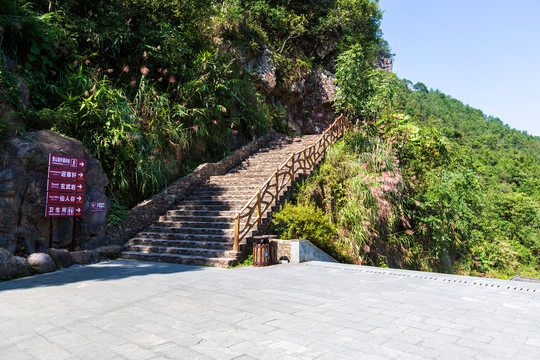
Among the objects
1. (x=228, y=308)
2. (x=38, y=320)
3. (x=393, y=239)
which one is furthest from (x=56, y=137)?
(x=393, y=239)

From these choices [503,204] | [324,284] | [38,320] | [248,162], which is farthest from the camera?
[503,204]

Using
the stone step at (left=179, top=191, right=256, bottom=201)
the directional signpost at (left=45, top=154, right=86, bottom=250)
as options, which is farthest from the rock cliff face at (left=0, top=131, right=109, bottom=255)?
the stone step at (left=179, top=191, right=256, bottom=201)

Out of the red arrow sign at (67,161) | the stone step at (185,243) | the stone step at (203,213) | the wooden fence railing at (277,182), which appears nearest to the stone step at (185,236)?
the stone step at (185,243)

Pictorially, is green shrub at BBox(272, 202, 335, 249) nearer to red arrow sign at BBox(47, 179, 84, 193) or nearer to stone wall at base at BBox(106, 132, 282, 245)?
stone wall at base at BBox(106, 132, 282, 245)

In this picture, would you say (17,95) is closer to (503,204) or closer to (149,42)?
(149,42)

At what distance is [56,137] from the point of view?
8.44 meters

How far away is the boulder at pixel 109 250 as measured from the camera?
8703mm

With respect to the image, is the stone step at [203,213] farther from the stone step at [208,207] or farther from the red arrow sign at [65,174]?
the red arrow sign at [65,174]

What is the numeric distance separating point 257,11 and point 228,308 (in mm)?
17813

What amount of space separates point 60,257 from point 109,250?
1385 mm

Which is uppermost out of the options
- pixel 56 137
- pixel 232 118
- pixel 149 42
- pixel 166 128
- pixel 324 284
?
pixel 149 42

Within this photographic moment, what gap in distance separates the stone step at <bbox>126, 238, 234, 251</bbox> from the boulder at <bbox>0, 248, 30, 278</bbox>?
9.64 ft

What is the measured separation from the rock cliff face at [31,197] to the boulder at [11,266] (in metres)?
0.84

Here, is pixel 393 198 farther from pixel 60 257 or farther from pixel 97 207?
pixel 60 257
